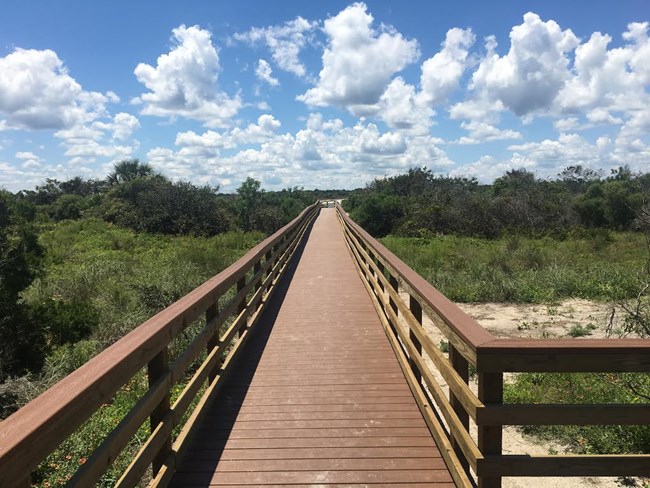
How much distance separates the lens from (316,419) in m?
3.95

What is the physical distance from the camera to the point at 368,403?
4.28m

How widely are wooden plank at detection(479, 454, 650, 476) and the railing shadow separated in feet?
5.87

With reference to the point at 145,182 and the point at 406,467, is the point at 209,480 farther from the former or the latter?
the point at 145,182

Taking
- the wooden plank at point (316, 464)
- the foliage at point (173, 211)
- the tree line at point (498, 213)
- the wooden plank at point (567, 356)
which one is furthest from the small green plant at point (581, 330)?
the foliage at point (173, 211)

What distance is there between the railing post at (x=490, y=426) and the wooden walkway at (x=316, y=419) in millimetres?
709

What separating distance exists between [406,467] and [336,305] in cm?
511

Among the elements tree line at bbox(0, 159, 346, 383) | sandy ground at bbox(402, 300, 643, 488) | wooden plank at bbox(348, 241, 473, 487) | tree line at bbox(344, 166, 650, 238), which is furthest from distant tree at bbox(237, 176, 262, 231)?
wooden plank at bbox(348, 241, 473, 487)

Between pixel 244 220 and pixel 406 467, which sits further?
pixel 244 220

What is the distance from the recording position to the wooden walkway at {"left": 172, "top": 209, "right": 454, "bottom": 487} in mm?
3182

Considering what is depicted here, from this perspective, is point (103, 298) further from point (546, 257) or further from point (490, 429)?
point (546, 257)

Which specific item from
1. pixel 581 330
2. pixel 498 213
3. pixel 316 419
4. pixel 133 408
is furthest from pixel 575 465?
pixel 498 213

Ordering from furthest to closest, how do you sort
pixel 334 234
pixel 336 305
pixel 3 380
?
pixel 334 234
pixel 336 305
pixel 3 380

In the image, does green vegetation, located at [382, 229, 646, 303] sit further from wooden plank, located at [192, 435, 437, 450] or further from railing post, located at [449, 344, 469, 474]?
railing post, located at [449, 344, 469, 474]

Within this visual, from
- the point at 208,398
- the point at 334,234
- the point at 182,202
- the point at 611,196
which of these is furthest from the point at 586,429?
the point at 611,196
